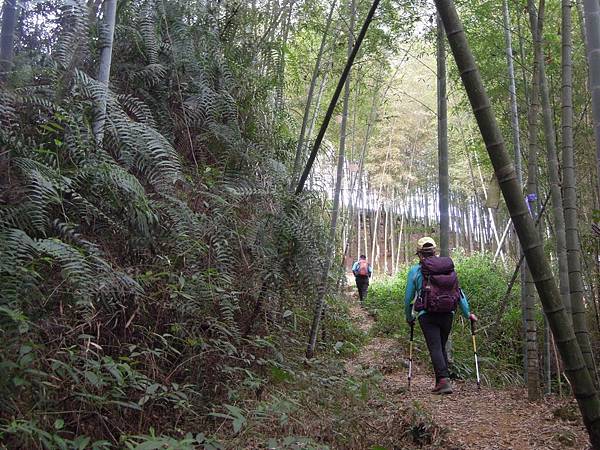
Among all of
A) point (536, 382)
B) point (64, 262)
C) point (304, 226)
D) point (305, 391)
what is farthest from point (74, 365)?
point (536, 382)

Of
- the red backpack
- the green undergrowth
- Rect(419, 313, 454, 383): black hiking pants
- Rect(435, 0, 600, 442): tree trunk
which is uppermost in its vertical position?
Rect(435, 0, 600, 442): tree trunk

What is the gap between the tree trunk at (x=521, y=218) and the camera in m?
1.77

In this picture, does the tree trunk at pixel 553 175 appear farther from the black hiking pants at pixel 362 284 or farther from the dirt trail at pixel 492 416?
the black hiking pants at pixel 362 284

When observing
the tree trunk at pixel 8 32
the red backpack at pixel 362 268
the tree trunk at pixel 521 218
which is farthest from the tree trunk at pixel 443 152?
the red backpack at pixel 362 268

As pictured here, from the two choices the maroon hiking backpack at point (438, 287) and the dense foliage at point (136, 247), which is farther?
the maroon hiking backpack at point (438, 287)

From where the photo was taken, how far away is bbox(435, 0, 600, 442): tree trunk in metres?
1.77

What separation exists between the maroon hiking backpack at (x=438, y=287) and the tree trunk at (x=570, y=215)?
3.06ft

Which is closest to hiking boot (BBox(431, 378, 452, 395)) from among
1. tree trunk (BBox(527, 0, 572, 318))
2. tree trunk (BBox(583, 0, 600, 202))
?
tree trunk (BBox(527, 0, 572, 318))

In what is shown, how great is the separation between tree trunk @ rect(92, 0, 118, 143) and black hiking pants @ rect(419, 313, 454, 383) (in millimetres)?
2777

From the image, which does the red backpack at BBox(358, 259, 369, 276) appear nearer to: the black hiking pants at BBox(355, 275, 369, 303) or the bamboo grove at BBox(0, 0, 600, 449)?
the black hiking pants at BBox(355, 275, 369, 303)

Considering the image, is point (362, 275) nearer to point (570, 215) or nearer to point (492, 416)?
point (492, 416)

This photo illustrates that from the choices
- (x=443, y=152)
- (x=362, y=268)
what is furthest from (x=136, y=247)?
(x=362, y=268)

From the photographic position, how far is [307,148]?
5.83 m

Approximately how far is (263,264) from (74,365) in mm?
1622
